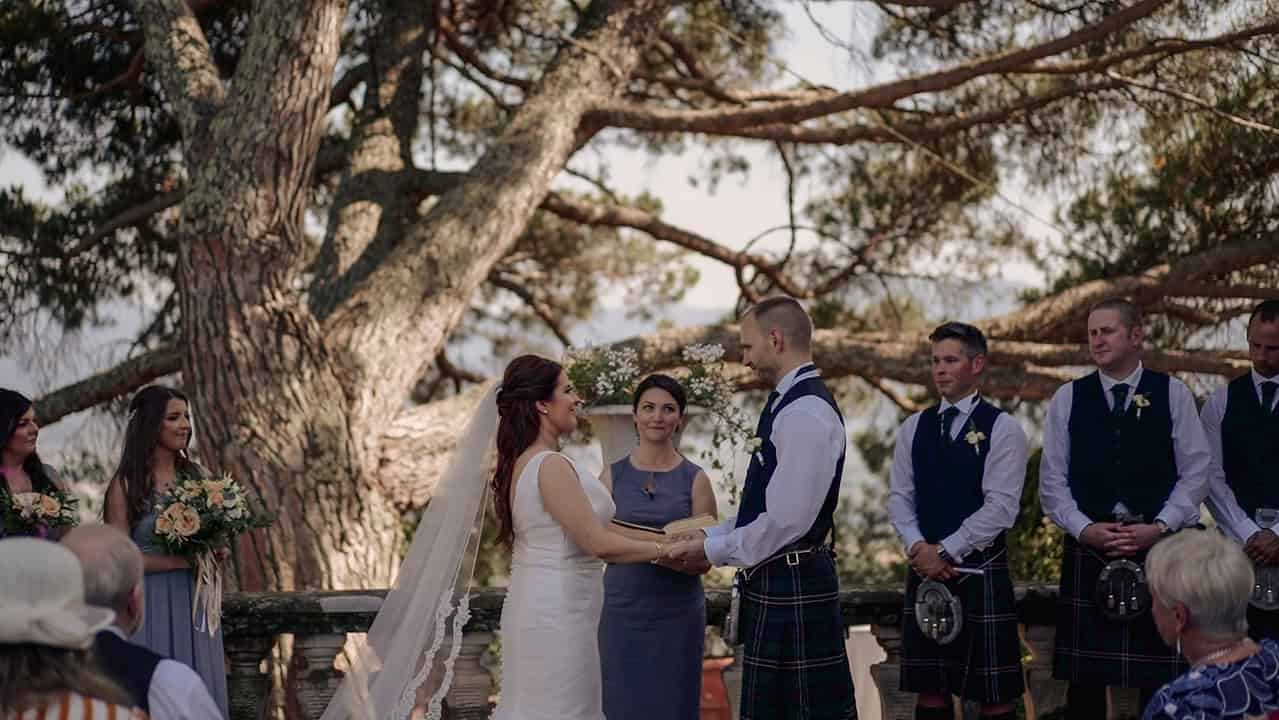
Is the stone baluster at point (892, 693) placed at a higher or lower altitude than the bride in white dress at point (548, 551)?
lower

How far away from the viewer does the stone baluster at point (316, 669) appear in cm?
521

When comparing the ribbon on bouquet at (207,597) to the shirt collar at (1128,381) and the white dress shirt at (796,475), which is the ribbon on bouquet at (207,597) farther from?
the shirt collar at (1128,381)

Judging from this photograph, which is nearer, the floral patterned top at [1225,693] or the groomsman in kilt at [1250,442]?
the floral patterned top at [1225,693]

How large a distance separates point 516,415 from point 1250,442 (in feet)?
8.57

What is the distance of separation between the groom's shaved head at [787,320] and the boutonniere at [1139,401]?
48.8 inches

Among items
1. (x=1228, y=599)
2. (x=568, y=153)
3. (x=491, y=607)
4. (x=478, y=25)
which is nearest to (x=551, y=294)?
(x=478, y=25)

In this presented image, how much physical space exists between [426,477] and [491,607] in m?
3.49

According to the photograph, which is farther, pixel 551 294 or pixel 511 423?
pixel 551 294

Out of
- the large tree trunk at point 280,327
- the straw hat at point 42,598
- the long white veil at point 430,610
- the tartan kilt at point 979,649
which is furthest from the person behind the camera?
the large tree trunk at point 280,327

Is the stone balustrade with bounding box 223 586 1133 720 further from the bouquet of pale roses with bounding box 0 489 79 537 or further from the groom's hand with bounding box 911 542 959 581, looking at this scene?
the bouquet of pale roses with bounding box 0 489 79 537

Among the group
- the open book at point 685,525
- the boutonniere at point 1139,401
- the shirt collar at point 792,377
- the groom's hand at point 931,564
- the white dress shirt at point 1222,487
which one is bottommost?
the groom's hand at point 931,564

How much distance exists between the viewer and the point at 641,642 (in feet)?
17.3

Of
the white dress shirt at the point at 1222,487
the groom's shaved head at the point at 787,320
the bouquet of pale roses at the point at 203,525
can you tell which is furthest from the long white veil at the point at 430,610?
the white dress shirt at the point at 1222,487

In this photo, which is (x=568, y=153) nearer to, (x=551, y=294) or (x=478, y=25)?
(x=478, y=25)
